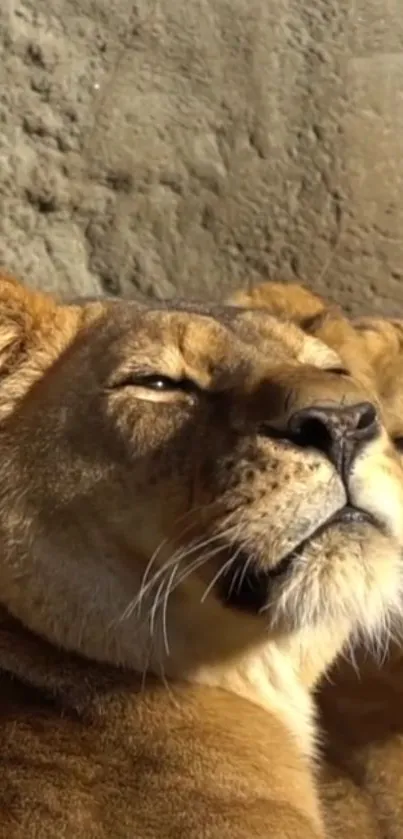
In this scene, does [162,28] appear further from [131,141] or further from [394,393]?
[394,393]

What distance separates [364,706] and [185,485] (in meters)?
0.78

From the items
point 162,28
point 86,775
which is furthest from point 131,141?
point 86,775

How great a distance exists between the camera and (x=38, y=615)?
2166mm

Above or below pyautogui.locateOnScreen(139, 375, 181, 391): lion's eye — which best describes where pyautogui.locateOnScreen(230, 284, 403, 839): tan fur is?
below

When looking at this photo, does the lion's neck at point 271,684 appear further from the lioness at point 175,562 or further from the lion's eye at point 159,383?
the lion's eye at point 159,383

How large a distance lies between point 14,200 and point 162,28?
0.52m

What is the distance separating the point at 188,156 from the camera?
155 inches

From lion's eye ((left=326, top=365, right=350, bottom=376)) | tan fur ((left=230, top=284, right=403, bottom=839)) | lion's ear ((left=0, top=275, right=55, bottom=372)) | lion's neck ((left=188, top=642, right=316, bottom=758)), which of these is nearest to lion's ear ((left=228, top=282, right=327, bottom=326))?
tan fur ((left=230, top=284, right=403, bottom=839))

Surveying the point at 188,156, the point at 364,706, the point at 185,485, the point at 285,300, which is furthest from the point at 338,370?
the point at 188,156

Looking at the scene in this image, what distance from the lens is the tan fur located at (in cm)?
251

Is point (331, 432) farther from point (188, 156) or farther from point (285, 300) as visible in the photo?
point (188, 156)

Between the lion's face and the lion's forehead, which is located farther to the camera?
the lion's forehead

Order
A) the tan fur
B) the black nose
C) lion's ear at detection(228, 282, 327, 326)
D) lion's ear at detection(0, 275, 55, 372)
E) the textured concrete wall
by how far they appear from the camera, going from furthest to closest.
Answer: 1. the textured concrete wall
2. lion's ear at detection(228, 282, 327, 326)
3. the tan fur
4. lion's ear at detection(0, 275, 55, 372)
5. the black nose

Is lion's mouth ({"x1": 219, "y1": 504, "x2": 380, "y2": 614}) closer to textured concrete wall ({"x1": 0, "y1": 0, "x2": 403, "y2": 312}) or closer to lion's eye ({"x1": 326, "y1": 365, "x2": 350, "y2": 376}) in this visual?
lion's eye ({"x1": 326, "y1": 365, "x2": 350, "y2": 376})
